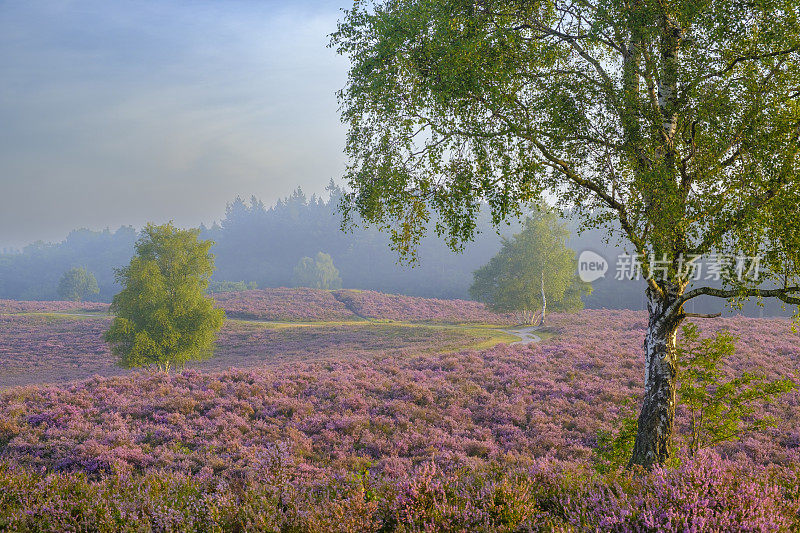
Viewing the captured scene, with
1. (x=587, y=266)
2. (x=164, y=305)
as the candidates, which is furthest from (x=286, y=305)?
(x=587, y=266)

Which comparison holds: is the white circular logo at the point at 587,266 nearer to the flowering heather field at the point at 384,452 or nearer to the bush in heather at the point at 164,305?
the flowering heather field at the point at 384,452

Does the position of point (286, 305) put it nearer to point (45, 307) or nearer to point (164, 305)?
point (164, 305)

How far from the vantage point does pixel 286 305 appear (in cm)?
6469

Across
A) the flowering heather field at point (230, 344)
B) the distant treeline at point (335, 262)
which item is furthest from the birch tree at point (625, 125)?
the distant treeline at point (335, 262)

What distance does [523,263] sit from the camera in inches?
2072

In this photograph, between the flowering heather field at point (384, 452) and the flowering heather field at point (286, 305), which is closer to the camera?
the flowering heather field at point (384, 452)

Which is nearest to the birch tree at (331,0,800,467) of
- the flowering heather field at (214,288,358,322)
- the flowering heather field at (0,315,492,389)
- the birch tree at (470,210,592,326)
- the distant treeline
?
the flowering heather field at (0,315,492,389)

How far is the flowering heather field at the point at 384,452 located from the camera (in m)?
4.95

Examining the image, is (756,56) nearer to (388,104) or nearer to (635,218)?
(635,218)

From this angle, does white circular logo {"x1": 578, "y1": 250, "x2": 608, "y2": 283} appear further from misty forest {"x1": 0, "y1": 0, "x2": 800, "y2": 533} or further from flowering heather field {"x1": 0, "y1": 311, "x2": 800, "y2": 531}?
misty forest {"x1": 0, "y1": 0, "x2": 800, "y2": 533}

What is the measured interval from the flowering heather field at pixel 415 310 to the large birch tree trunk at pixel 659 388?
46456 mm

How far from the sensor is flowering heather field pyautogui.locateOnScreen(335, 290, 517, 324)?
5925 centimetres

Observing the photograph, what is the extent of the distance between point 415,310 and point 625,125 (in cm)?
5818

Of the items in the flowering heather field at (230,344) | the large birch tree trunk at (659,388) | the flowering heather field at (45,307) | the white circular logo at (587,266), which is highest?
the white circular logo at (587,266)
